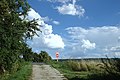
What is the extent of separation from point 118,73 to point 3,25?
11.2m

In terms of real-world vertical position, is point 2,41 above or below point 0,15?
below

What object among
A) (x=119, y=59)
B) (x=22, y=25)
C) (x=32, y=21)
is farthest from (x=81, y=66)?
(x=119, y=59)

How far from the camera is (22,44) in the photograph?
28516mm

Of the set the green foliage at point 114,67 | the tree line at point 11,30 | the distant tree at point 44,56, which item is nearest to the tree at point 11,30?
the tree line at point 11,30

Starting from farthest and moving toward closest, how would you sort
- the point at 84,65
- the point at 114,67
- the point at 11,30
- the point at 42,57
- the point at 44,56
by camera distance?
the point at 44,56, the point at 42,57, the point at 84,65, the point at 11,30, the point at 114,67

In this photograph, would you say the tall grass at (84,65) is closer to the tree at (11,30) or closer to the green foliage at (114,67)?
the tree at (11,30)

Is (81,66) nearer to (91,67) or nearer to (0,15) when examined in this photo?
(91,67)

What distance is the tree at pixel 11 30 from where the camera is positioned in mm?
24984

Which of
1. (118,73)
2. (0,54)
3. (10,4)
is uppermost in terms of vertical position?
(10,4)

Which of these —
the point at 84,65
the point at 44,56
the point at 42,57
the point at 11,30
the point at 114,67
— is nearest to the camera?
the point at 114,67

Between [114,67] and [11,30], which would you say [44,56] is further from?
[114,67]

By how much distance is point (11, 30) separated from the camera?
25.4 m

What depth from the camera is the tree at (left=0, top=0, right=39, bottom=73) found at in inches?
984

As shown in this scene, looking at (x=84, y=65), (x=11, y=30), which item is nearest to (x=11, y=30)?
(x=11, y=30)
